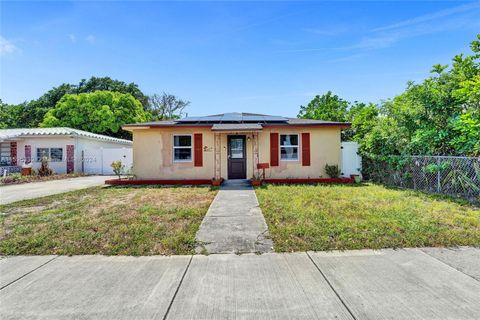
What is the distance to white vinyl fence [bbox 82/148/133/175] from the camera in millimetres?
17062

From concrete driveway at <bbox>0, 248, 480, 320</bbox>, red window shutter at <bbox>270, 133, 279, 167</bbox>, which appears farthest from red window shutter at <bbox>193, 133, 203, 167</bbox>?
concrete driveway at <bbox>0, 248, 480, 320</bbox>

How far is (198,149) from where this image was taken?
10992mm

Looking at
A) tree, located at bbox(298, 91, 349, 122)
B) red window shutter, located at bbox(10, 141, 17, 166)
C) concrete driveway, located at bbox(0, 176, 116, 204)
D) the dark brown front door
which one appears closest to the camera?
concrete driveway, located at bbox(0, 176, 116, 204)

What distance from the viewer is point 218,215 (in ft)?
18.3

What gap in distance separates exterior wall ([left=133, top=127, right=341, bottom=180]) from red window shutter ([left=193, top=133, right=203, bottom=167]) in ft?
0.57

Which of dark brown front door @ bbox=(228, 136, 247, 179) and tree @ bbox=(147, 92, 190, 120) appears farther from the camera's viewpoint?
tree @ bbox=(147, 92, 190, 120)

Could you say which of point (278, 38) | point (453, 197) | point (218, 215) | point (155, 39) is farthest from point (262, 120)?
point (453, 197)

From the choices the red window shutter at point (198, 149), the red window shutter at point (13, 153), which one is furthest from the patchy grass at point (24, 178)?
the red window shutter at point (198, 149)

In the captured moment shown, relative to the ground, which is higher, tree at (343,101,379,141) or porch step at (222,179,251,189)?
tree at (343,101,379,141)

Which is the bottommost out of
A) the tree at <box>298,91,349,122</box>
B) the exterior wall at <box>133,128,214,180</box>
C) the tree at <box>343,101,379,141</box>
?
the exterior wall at <box>133,128,214,180</box>

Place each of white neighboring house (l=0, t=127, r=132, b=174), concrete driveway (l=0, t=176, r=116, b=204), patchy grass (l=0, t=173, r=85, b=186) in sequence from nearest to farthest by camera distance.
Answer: concrete driveway (l=0, t=176, r=116, b=204), patchy grass (l=0, t=173, r=85, b=186), white neighboring house (l=0, t=127, r=132, b=174)

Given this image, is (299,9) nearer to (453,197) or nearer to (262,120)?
(262,120)

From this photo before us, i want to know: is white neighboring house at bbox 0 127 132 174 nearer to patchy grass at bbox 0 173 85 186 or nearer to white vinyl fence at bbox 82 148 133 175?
white vinyl fence at bbox 82 148 133 175

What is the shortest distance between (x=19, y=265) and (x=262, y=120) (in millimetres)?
9875
